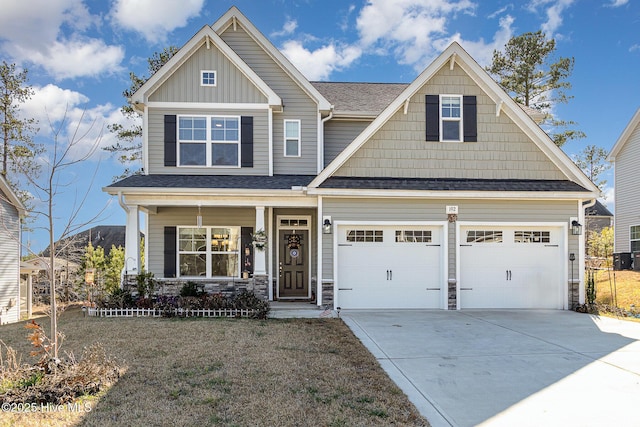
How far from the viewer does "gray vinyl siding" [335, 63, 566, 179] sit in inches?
463

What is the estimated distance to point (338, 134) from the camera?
1448 cm

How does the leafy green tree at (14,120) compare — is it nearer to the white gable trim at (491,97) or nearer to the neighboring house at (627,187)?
the white gable trim at (491,97)

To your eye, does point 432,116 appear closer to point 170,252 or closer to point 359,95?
point 359,95

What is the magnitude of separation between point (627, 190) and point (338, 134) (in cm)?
1519

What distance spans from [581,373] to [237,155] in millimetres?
9982

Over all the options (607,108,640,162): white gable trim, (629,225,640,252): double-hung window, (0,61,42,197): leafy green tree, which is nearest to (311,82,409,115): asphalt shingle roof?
(607,108,640,162): white gable trim

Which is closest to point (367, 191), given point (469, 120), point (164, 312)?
point (469, 120)

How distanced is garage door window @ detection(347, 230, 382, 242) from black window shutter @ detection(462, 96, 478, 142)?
349 centimetres

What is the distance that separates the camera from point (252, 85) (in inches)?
512

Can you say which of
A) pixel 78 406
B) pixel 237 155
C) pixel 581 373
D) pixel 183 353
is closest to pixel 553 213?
pixel 581 373

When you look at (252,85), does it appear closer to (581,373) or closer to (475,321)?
(475,321)

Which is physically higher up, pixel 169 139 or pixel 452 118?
pixel 452 118

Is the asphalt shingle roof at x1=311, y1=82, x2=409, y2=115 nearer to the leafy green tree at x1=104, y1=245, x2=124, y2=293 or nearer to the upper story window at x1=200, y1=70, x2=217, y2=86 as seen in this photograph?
the upper story window at x1=200, y1=70, x2=217, y2=86

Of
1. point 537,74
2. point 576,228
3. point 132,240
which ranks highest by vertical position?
point 537,74
